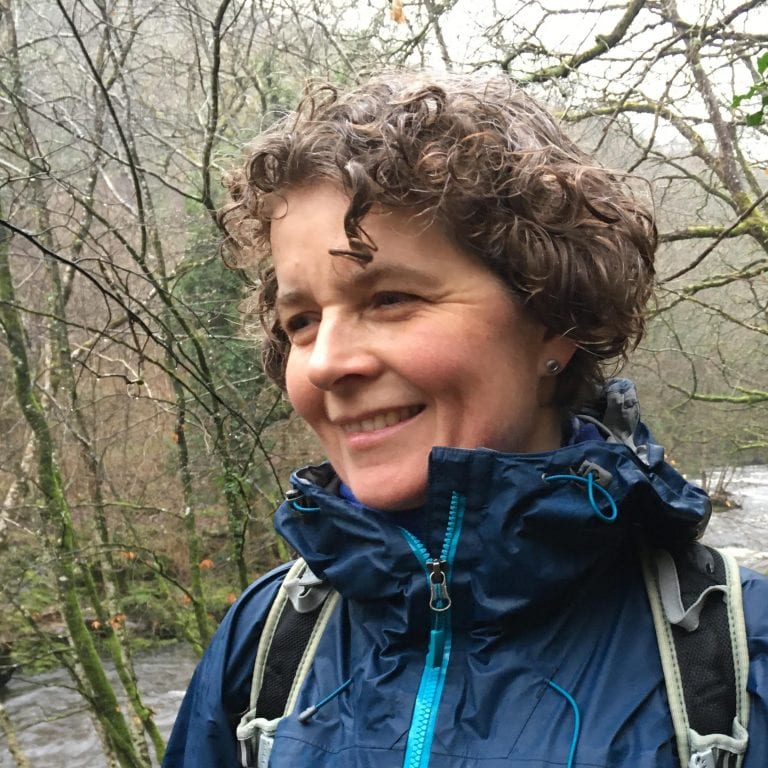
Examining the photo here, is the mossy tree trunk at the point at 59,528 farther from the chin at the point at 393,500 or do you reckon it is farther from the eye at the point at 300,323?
the chin at the point at 393,500

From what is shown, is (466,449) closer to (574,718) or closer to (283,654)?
(574,718)

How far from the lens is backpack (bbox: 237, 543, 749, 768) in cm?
96

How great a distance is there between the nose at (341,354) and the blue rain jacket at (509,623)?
195 mm

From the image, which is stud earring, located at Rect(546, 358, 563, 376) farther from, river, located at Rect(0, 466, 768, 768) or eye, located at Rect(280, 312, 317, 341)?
river, located at Rect(0, 466, 768, 768)

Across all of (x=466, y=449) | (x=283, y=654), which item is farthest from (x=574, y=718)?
(x=283, y=654)

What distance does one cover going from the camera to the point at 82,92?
5805 mm

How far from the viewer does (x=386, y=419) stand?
4.00ft

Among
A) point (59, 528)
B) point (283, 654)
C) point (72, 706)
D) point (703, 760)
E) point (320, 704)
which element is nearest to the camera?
point (703, 760)

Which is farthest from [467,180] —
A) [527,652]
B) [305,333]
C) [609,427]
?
[527,652]

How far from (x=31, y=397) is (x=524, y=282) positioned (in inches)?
169

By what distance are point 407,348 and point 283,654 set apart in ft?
1.91

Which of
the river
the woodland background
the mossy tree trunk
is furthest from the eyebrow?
the river

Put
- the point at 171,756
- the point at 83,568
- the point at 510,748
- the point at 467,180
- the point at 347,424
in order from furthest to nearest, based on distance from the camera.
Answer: the point at 83,568 → the point at 171,756 → the point at 347,424 → the point at 467,180 → the point at 510,748

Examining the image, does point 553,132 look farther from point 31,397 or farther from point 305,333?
point 31,397
